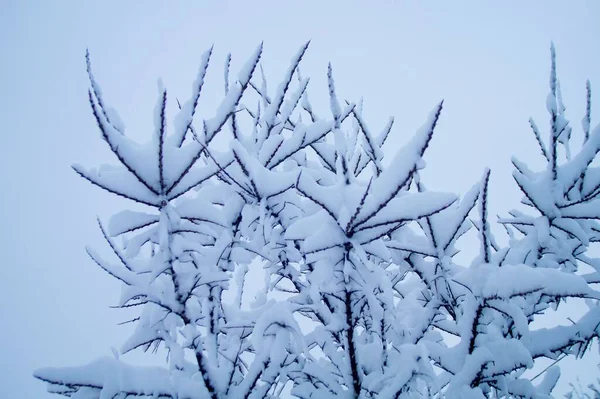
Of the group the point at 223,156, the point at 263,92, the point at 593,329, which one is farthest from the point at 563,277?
the point at 263,92

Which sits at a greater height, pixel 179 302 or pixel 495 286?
pixel 179 302

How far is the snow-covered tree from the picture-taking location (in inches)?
50.4

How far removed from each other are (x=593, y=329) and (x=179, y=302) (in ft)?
6.79

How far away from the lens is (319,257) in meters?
1.40

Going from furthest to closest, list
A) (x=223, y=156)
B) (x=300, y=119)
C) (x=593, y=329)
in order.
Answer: (x=300, y=119) < (x=593, y=329) < (x=223, y=156)

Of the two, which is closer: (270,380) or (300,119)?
(270,380)

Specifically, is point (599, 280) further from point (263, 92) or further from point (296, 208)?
point (263, 92)

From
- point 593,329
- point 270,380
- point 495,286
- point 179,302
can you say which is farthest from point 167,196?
point 593,329

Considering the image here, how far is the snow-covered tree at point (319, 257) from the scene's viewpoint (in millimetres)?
1281

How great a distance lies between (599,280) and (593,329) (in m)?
0.52

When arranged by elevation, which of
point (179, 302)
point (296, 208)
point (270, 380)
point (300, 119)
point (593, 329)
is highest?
point (300, 119)

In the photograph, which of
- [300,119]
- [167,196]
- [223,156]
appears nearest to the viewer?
[167,196]

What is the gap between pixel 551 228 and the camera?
199cm

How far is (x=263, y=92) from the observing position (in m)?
2.45
